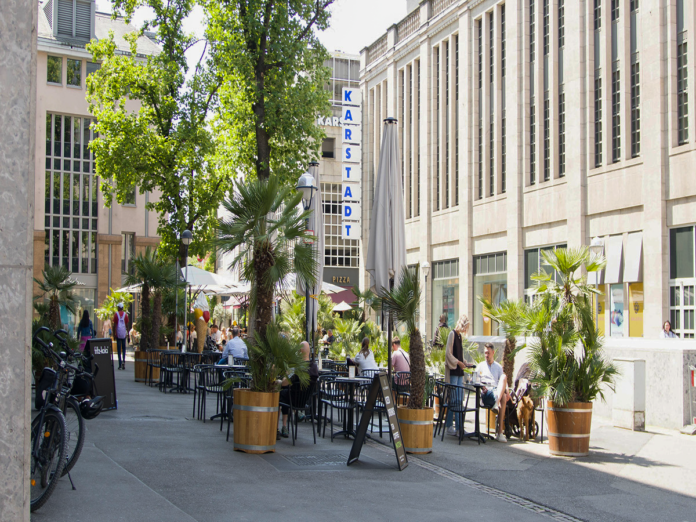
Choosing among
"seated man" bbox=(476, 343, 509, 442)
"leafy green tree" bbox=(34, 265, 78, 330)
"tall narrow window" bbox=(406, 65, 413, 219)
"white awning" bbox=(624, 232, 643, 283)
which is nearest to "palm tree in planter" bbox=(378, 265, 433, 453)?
"seated man" bbox=(476, 343, 509, 442)

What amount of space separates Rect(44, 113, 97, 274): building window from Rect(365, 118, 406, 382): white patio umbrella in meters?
42.1

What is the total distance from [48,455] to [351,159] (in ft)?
128

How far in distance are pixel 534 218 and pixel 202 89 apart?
14.1 meters

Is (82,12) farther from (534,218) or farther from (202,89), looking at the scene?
(534,218)

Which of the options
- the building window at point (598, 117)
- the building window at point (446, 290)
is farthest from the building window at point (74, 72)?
the building window at point (598, 117)

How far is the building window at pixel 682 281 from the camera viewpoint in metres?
22.6

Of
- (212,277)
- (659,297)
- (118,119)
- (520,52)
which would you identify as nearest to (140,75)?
(118,119)

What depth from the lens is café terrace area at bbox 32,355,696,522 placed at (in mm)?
6820

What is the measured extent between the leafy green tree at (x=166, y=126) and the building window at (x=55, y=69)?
86.9ft

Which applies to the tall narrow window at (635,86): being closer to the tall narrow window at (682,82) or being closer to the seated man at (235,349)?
the tall narrow window at (682,82)

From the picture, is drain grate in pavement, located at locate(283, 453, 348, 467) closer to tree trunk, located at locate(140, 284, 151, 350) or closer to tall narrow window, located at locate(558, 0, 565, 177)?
tree trunk, located at locate(140, 284, 151, 350)

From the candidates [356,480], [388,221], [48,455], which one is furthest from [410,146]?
[48,455]

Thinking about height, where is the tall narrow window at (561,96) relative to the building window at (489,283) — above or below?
above

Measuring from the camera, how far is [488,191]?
34219 millimetres
